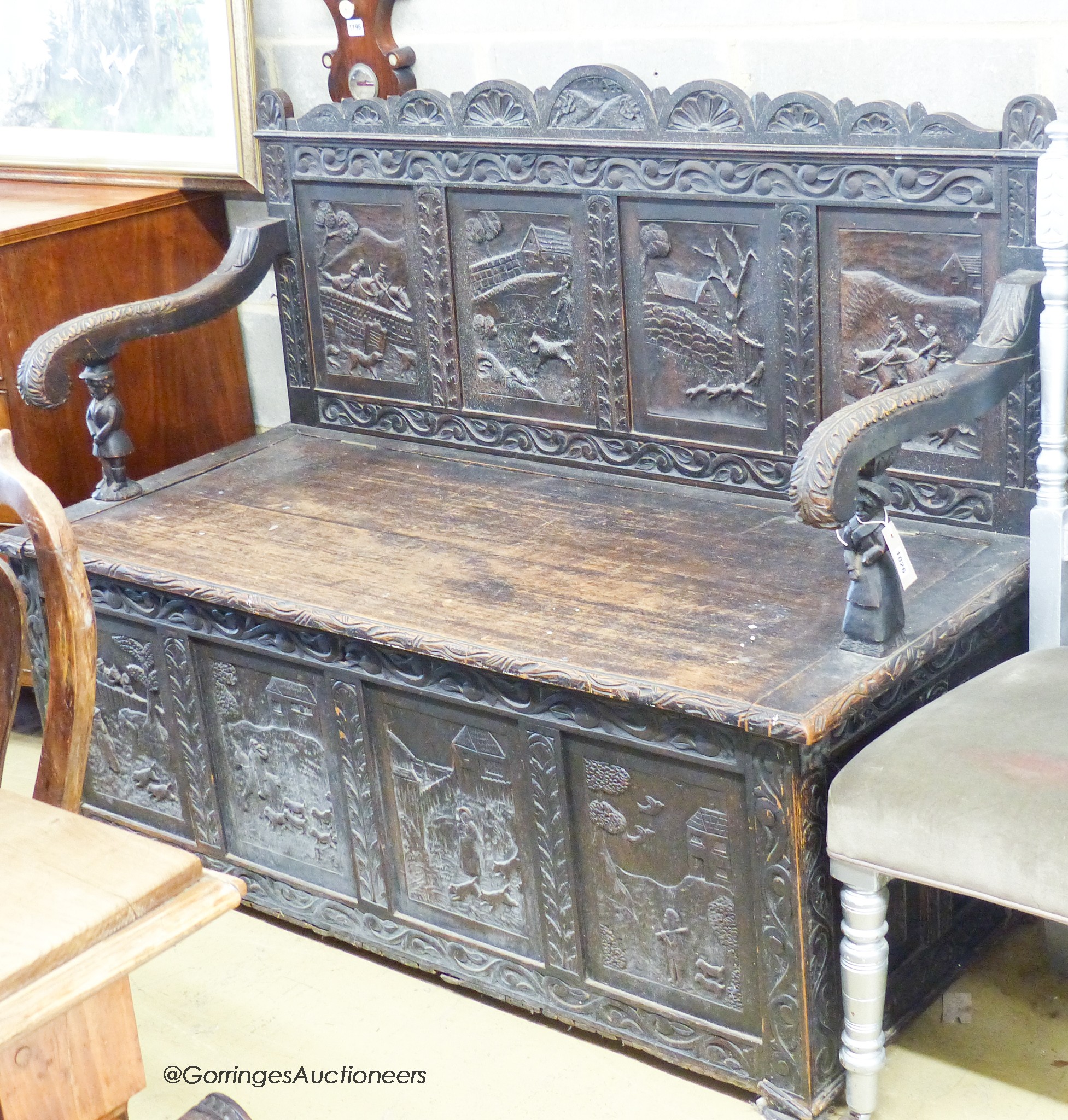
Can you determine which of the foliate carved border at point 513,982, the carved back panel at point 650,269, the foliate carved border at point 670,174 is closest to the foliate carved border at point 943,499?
the carved back panel at point 650,269

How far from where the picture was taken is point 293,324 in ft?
10.3

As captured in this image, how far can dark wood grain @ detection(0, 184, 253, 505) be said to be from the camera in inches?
119

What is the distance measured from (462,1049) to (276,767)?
0.55 meters

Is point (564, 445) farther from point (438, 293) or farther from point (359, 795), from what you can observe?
point (359, 795)

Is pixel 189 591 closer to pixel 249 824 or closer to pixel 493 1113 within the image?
pixel 249 824

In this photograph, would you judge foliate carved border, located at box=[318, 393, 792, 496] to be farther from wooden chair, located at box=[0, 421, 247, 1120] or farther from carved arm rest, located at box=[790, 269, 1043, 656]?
wooden chair, located at box=[0, 421, 247, 1120]

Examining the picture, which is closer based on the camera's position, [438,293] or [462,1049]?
[462,1049]

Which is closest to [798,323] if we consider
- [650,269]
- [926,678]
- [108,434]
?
[650,269]

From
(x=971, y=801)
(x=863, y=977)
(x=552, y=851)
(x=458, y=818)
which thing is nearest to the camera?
(x=971, y=801)

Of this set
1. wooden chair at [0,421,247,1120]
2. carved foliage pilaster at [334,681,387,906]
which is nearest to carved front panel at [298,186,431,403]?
carved foliage pilaster at [334,681,387,906]

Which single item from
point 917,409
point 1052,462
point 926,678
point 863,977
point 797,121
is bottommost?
point 863,977

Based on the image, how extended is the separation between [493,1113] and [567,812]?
418 millimetres

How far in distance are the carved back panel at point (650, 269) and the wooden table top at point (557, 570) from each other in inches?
3.8

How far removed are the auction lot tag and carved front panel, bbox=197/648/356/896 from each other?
900mm
